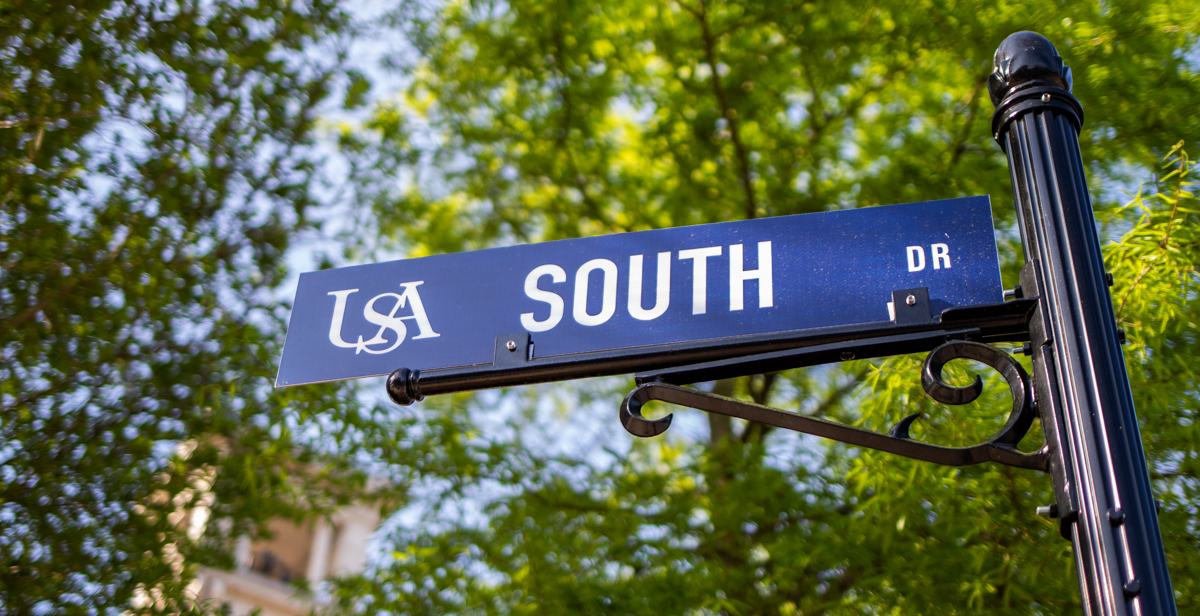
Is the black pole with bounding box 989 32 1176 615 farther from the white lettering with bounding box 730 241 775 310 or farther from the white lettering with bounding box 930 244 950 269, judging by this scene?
the white lettering with bounding box 730 241 775 310

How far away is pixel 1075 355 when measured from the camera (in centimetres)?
162

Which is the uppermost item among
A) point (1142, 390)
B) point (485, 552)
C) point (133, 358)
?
point (133, 358)

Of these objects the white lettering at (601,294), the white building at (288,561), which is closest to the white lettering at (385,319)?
the white lettering at (601,294)

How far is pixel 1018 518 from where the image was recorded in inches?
147

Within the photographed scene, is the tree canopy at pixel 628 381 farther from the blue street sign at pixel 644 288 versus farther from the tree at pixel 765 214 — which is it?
the blue street sign at pixel 644 288

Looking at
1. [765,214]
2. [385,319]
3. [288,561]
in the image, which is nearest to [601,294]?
[385,319]

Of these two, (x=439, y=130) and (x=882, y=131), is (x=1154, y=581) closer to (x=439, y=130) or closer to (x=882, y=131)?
(x=882, y=131)

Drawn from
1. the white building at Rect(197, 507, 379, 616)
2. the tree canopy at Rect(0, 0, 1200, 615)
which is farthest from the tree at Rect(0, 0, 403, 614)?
the white building at Rect(197, 507, 379, 616)

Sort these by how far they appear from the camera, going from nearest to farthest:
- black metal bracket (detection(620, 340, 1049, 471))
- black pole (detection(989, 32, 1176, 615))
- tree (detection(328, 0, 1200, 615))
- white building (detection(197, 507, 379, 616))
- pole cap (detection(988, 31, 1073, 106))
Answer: black pole (detection(989, 32, 1176, 615)) → black metal bracket (detection(620, 340, 1049, 471)) → pole cap (detection(988, 31, 1073, 106)) → tree (detection(328, 0, 1200, 615)) → white building (detection(197, 507, 379, 616))

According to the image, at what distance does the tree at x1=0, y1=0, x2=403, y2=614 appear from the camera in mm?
4996

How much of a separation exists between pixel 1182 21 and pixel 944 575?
340cm

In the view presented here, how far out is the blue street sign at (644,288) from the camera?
1.99 m

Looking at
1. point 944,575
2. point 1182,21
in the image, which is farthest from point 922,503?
point 1182,21

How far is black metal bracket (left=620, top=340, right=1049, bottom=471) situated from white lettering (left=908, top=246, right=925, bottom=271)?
24 centimetres
